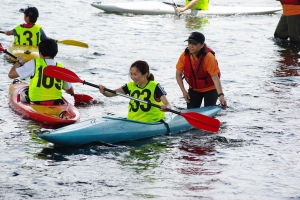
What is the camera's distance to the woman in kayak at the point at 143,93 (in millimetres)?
7836

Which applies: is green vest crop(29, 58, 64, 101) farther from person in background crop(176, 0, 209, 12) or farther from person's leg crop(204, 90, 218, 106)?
person in background crop(176, 0, 209, 12)

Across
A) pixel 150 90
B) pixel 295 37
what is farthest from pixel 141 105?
pixel 295 37

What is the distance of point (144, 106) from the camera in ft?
26.9

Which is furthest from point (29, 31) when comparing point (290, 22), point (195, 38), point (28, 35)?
point (290, 22)

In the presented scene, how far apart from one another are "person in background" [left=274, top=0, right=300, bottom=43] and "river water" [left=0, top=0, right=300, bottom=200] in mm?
370

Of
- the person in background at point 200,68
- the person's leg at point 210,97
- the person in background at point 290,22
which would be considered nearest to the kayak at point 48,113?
the person in background at point 200,68

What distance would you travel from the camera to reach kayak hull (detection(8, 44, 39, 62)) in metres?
12.1

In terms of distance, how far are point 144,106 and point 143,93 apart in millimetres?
213

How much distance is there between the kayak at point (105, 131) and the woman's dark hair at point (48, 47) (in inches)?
43.1

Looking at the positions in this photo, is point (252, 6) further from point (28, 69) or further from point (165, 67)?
point (28, 69)

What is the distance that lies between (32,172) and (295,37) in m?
→ 10.1

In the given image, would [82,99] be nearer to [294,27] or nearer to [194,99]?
[194,99]

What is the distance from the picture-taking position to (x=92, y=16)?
63.9 ft

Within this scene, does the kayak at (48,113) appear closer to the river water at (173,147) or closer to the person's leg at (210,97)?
the river water at (173,147)
